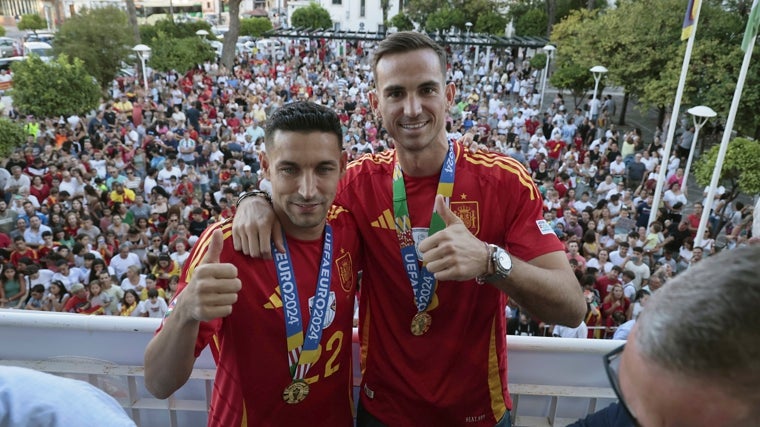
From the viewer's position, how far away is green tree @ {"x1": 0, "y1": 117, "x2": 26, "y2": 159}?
37.1 feet

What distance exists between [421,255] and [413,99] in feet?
2.19

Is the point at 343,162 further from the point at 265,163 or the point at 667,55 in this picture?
the point at 667,55

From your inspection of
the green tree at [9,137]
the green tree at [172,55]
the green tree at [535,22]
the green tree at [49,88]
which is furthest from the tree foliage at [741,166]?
the green tree at [535,22]

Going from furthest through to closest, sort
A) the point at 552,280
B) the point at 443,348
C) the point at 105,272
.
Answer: the point at 105,272, the point at 443,348, the point at 552,280

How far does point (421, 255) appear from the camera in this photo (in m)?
2.32

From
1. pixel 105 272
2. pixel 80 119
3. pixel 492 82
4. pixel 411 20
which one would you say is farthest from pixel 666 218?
pixel 411 20

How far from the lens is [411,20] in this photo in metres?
42.7

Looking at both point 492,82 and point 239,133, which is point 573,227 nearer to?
point 239,133

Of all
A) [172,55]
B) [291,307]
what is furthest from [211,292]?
[172,55]

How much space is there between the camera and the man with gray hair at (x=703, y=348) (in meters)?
0.88

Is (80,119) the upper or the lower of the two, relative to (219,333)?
lower

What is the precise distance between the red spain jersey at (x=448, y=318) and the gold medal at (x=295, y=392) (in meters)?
0.36

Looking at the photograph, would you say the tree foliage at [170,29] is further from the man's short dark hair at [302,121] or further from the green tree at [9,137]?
the man's short dark hair at [302,121]

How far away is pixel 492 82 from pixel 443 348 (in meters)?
24.6
